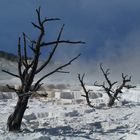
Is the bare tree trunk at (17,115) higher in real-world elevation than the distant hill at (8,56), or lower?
lower

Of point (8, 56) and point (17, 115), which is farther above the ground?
point (8, 56)

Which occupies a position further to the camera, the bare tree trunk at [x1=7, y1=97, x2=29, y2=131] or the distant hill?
the distant hill

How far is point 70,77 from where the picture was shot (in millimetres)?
59844

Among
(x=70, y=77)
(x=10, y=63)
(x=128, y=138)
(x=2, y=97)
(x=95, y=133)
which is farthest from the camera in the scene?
(x=10, y=63)

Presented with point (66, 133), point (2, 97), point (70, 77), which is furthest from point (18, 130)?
point (70, 77)

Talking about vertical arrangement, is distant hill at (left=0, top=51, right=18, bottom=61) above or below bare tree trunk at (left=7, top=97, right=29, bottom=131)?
above

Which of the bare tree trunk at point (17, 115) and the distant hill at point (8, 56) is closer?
the bare tree trunk at point (17, 115)

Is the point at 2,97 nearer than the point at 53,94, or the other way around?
the point at 2,97

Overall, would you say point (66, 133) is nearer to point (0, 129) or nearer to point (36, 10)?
point (0, 129)

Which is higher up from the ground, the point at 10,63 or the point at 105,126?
the point at 10,63

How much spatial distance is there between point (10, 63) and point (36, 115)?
55918 mm

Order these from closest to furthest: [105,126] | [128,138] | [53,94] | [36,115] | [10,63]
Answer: [128,138]
[105,126]
[36,115]
[53,94]
[10,63]

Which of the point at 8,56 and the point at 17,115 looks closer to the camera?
the point at 17,115

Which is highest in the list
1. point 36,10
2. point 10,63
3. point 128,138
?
point 10,63
